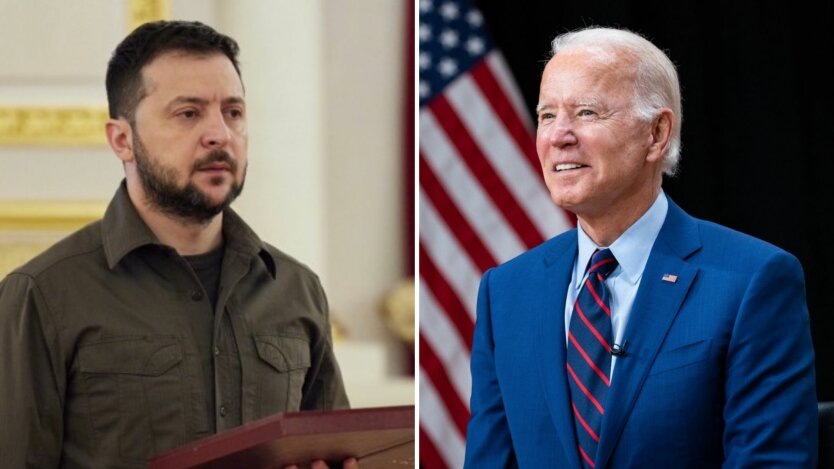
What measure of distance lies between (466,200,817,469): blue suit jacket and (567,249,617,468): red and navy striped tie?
1.0 inches

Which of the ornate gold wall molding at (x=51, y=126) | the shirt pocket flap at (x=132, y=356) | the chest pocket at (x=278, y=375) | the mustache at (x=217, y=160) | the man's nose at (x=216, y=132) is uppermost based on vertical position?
the ornate gold wall molding at (x=51, y=126)

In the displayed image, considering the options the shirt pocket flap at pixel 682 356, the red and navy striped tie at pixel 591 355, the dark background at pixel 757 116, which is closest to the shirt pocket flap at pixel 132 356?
the red and navy striped tie at pixel 591 355

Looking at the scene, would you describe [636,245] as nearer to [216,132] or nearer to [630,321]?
[630,321]

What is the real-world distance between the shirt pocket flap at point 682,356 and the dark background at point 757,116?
1.62 m

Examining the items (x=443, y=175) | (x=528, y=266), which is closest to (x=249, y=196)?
(x=528, y=266)

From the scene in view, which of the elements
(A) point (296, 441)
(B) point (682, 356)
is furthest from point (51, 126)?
(B) point (682, 356)

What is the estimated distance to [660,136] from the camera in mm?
2660

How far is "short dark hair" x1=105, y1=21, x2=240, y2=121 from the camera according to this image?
2.66m

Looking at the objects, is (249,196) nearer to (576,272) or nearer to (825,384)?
(576,272)

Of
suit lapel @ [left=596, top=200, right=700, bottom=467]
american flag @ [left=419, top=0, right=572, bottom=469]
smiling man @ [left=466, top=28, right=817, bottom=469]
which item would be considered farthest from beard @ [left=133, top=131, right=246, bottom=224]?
american flag @ [left=419, top=0, right=572, bottom=469]

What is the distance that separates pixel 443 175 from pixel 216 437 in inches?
72.0

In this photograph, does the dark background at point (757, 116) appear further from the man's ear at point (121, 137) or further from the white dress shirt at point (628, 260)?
the man's ear at point (121, 137)

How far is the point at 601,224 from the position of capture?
104 inches

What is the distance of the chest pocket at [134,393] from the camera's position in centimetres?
256
